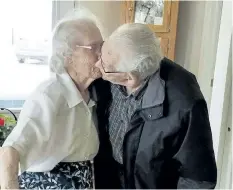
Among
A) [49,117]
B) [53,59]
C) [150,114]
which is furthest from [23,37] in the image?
[150,114]

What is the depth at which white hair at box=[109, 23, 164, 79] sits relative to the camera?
3.90ft

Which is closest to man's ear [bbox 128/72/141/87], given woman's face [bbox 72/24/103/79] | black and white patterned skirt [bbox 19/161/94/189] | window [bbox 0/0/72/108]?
woman's face [bbox 72/24/103/79]

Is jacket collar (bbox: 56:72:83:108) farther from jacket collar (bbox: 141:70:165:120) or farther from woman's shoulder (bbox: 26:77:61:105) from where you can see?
jacket collar (bbox: 141:70:165:120)

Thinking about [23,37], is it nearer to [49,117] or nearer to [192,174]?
[49,117]

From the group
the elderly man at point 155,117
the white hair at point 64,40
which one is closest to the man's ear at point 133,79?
the elderly man at point 155,117

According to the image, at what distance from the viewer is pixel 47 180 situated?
1.33 metres

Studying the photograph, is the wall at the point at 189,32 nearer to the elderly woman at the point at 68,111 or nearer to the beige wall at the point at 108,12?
the beige wall at the point at 108,12

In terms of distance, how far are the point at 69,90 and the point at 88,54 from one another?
151 millimetres

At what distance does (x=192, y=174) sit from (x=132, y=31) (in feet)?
1.81

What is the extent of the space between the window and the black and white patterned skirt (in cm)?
81

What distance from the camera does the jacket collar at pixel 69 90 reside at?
4.27 feet

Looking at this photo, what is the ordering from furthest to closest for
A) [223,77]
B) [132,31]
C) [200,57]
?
1. [200,57]
2. [223,77]
3. [132,31]

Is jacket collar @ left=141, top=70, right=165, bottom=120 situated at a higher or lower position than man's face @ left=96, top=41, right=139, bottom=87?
lower

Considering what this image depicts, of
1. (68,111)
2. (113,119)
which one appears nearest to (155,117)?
(113,119)
